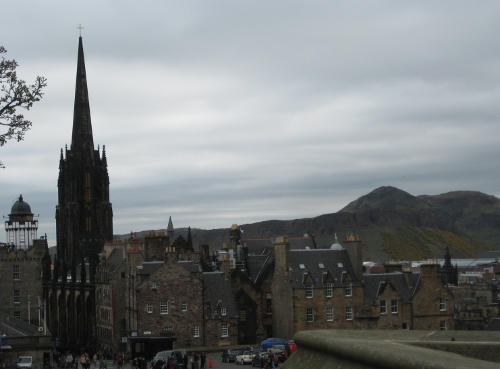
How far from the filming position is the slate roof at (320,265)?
164ft

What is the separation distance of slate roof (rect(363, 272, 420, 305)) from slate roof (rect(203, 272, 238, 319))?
968cm

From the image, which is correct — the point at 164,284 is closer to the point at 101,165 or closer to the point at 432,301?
the point at 432,301

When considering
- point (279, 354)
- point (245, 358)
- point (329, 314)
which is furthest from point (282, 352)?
point (329, 314)

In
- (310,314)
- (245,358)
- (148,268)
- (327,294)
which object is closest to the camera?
(245,358)

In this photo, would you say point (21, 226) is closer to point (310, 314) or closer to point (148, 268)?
point (148, 268)

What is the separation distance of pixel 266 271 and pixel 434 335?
47191 mm

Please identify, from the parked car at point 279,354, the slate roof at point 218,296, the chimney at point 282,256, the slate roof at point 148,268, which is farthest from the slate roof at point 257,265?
the parked car at point 279,354

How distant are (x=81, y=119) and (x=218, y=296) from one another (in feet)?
188

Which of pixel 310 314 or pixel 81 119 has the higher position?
pixel 81 119

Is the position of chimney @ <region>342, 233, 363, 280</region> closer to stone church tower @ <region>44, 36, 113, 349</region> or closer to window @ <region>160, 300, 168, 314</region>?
window @ <region>160, 300, 168, 314</region>

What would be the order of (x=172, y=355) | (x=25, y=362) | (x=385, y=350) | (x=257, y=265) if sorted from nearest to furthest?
(x=385, y=350) → (x=172, y=355) → (x=25, y=362) → (x=257, y=265)

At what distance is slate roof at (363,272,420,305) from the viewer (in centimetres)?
5053

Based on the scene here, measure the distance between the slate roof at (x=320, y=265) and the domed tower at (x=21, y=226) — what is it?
36.5 metres

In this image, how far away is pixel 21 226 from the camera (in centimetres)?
7675
